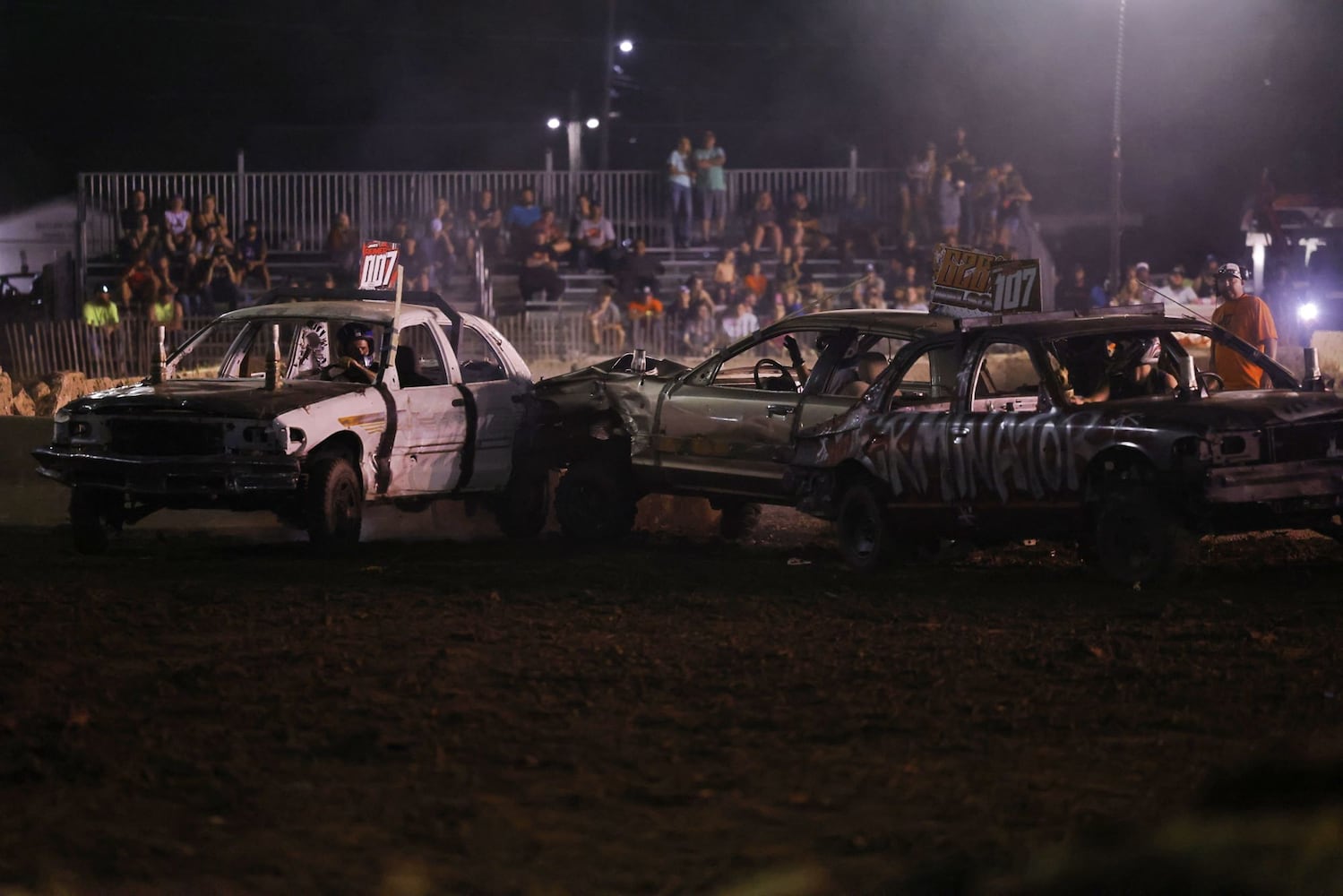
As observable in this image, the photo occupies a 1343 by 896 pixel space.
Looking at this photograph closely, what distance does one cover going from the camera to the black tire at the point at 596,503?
12844mm

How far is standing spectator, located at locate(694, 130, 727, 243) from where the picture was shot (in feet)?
92.0

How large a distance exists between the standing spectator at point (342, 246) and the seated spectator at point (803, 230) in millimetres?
6380

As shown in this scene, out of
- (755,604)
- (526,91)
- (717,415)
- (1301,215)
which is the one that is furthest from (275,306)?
(526,91)

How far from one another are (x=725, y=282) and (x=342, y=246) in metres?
5.53

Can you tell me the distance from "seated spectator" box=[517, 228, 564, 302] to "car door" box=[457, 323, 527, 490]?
1247 centimetres

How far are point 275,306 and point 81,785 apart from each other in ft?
24.7

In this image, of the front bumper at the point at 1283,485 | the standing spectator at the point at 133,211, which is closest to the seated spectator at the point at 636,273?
the standing spectator at the point at 133,211

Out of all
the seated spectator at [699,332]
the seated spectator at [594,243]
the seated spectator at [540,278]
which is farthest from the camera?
the seated spectator at [594,243]

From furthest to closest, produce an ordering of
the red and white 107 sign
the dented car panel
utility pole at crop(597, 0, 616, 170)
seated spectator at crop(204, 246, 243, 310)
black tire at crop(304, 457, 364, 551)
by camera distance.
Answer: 1. utility pole at crop(597, 0, 616, 170)
2. seated spectator at crop(204, 246, 243, 310)
3. the red and white 107 sign
4. black tire at crop(304, 457, 364, 551)
5. the dented car panel

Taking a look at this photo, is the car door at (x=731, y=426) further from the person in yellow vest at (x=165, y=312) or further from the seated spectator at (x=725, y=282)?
the person in yellow vest at (x=165, y=312)

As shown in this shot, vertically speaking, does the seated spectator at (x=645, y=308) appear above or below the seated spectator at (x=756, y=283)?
below

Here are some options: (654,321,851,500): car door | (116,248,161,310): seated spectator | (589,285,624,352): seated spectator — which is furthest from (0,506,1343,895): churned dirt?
(116,248,161,310): seated spectator

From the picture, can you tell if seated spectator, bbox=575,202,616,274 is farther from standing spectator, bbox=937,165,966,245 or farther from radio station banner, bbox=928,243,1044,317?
radio station banner, bbox=928,243,1044,317

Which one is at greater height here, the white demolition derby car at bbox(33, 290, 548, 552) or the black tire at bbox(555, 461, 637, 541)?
the white demolition derby car at bbox(33, 290, 548, 552)
